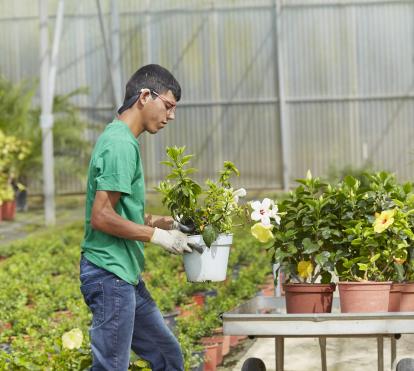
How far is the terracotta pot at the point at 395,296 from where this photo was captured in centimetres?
428

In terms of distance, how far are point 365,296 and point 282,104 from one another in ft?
49.3

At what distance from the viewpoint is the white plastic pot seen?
4.11m

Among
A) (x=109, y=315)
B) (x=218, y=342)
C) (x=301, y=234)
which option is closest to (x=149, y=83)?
(x=109, y=315)

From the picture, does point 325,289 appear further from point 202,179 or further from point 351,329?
point 202,179

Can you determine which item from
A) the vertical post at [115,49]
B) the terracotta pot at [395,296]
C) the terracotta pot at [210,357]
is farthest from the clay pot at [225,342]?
the vertical post at [115,49]

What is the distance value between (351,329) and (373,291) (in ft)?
0.96

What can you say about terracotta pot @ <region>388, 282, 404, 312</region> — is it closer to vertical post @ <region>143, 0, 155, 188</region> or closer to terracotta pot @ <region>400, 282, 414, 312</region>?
terracotta pot @ <region>400, 282, 414, 312</region>

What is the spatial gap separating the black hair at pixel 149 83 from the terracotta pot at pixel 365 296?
100cm

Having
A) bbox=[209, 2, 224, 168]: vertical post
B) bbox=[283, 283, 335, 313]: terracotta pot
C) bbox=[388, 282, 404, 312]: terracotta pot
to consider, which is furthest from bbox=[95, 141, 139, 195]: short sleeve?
bbox=[209, 2, 224, 168]: vertical post

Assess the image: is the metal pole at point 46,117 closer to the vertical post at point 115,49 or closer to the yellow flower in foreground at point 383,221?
the vertical post at point 115,49

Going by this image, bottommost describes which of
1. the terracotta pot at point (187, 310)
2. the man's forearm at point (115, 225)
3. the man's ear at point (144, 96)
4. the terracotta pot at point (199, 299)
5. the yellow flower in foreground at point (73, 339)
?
the yellow flower in foreground at point (73, 339)

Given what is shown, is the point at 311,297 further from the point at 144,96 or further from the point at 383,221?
the point at 144,96

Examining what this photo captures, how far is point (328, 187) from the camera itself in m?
4.52

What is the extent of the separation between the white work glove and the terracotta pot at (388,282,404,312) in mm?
841
